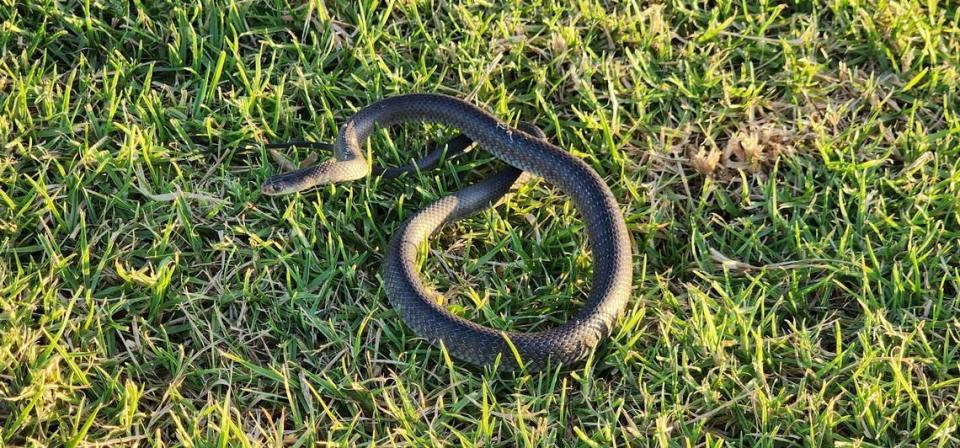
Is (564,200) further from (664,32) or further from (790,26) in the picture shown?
(790,26)

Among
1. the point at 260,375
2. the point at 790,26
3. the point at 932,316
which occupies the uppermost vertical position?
the point at 790,26

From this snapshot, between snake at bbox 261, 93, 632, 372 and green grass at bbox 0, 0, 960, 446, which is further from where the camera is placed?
snake at bbox 261, 93, 632, 372

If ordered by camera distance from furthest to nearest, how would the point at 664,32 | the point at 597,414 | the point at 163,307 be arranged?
the point at 664,32
the point at 163,307
the point at 597,414

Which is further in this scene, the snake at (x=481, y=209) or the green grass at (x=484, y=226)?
the snake at (x=481, y=209)

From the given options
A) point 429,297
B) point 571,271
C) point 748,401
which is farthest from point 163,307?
point 748,401
